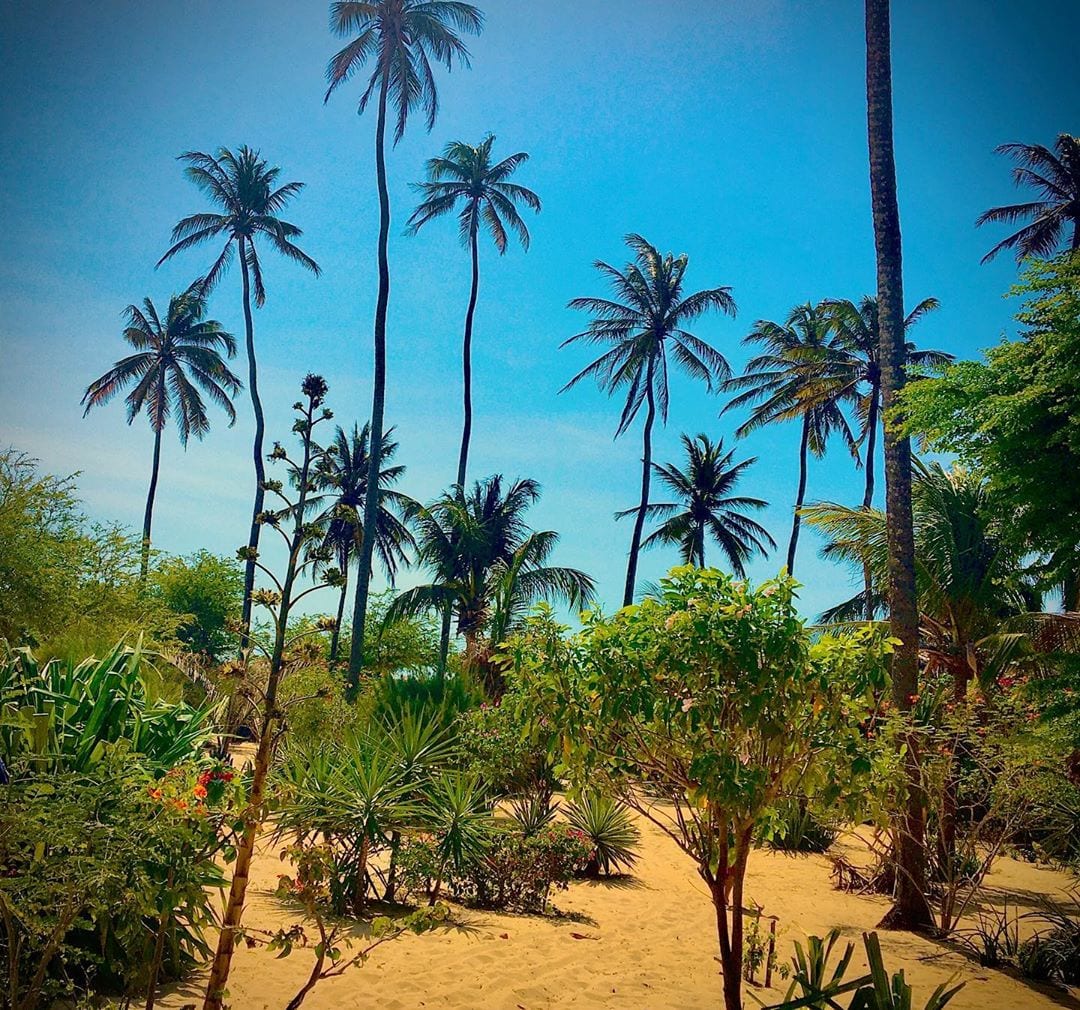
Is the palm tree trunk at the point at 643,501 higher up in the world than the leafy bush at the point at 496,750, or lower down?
higher up

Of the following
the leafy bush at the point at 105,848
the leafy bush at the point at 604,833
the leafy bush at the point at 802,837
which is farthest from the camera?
the leafy bush at the point at 802,837

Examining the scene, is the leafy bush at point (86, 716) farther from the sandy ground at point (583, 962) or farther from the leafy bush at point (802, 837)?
the leafy bush at point (802, 837)

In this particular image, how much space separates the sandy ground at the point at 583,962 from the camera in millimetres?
6285

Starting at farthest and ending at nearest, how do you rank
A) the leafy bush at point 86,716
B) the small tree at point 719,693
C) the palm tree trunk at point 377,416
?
the palm tree trunk at point 377,416 < the small tree at point 719,693 < the leafy bush at point 86,716

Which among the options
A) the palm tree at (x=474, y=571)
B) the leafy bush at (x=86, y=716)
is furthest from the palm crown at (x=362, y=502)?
the leafy bush at (x=86, y=716)

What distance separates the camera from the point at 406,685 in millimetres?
12594

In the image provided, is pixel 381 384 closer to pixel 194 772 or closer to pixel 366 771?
pixel 366 771

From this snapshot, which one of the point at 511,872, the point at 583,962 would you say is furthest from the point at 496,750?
the point at 583,962

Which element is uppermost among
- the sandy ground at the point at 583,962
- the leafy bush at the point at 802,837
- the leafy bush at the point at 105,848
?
the leafy bush at the point at 105,848

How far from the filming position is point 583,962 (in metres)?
7.51

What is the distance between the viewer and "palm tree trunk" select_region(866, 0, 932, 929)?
974 centimetres

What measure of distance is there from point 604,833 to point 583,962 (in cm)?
428

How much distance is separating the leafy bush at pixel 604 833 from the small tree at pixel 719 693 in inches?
249

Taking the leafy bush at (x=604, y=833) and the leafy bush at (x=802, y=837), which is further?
the leafy bush at (x=802, y=837)
